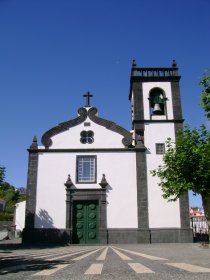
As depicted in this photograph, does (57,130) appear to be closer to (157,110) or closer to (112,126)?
(112,126)

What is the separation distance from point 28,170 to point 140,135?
27.0 feet

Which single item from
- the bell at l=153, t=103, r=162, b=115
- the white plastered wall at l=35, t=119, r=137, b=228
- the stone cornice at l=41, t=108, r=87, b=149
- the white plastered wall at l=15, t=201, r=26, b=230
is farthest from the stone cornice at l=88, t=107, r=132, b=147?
the white plastered wall at l=15, t=201, r=26, b=230

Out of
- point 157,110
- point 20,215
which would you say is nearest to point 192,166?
point 157,110

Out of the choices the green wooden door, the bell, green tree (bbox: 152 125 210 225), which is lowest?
the green wooden door

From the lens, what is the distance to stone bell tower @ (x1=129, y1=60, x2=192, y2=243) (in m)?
20.0

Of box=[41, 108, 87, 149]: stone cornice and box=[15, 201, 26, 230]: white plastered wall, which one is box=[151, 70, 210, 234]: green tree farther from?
box=[15, 201, 26, 230]: white plastered wall

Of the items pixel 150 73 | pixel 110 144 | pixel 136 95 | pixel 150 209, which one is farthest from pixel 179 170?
pixel 150 73

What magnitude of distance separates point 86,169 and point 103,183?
65.0 inches

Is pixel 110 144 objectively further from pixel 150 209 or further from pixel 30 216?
pixel 30 216

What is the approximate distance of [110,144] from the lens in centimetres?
2167

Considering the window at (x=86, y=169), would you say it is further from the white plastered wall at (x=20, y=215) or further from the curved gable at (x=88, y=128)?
the white plastered wall at (x=20, y=215)

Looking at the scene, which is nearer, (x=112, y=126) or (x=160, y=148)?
(x=160, y=148)

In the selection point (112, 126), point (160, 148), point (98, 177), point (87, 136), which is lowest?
point (98, 177)

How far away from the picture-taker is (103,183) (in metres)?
20.5
